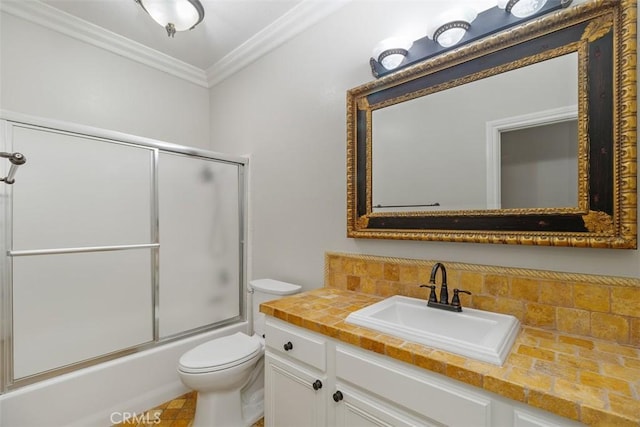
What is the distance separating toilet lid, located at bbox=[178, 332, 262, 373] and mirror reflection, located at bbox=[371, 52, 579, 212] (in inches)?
44.2

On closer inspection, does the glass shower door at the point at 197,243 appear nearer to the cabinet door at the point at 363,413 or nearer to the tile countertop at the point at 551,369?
the tile countertop at the point at 551,369

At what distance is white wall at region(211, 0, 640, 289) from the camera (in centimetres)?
151

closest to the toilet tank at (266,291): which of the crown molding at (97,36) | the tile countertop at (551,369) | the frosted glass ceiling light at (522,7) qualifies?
the tile countertop at (551,369)

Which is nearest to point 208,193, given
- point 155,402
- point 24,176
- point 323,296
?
point 24,176

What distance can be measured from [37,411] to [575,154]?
2.73 m

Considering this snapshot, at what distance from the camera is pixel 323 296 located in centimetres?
161

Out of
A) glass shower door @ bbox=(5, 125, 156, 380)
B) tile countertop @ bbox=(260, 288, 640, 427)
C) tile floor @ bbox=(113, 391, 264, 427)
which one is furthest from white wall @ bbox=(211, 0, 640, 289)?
tile floor @ bbox=(113, 391, 264, 427)

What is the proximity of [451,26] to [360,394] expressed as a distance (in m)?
1.58

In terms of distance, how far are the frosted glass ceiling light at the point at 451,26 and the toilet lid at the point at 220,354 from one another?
1.91 m

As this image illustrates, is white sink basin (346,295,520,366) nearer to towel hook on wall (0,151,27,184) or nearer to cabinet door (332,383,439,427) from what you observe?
cabinet door (332,383,439,427)

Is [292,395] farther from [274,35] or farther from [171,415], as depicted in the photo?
[274,35]

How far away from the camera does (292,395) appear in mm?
1295

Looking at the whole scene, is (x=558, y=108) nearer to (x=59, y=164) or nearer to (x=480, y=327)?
(x=480, y=327)

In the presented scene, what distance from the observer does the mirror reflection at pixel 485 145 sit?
43.6 inches
